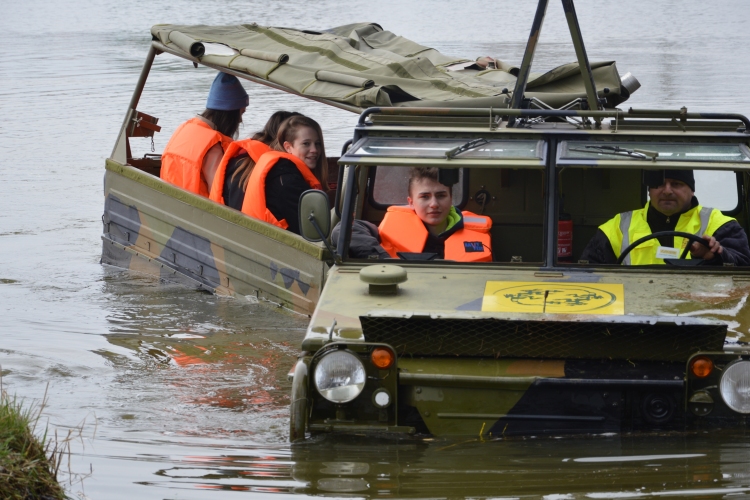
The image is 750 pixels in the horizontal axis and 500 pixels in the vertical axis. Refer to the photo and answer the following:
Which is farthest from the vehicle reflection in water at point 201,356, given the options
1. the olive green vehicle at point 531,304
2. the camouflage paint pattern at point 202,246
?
the olive green vehicle at point 531,304

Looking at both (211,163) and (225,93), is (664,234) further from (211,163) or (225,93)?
(225,93)

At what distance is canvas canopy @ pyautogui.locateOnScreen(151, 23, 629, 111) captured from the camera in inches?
320

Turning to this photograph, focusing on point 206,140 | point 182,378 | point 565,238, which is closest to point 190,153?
point 206,140

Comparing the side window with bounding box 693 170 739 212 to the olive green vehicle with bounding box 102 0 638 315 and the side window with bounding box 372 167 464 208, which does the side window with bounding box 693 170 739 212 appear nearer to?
the olive green vehicle with bounding box 102 0 638 315

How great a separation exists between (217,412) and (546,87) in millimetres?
3736

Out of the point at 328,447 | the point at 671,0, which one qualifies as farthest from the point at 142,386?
the point at 671,0

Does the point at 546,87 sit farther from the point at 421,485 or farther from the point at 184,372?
the point at 421,485

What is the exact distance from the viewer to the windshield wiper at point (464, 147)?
230 inches

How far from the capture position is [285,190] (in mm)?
8328

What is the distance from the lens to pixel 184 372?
23.4ft

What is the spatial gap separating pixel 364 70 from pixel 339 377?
14.1ft

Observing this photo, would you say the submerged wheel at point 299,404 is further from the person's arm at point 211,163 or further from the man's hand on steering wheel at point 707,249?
the person's arm at point 211,163

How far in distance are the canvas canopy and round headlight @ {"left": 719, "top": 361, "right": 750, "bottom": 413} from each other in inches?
126

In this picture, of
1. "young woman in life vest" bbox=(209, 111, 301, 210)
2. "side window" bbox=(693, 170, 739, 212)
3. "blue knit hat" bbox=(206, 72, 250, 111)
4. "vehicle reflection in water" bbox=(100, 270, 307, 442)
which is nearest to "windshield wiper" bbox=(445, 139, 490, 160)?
"side window" bbox=(693, 170, 739, 212)
